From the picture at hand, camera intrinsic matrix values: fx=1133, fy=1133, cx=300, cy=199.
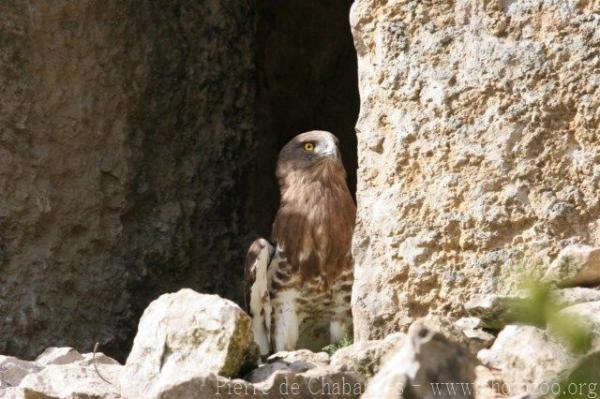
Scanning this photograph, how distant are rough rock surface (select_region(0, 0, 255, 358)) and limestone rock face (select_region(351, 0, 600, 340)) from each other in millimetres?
2132

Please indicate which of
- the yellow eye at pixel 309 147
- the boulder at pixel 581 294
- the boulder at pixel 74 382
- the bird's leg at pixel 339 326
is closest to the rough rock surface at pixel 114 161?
the yellow eye at pixel 309 147

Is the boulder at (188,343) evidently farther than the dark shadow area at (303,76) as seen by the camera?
No

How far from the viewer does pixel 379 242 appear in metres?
5.00

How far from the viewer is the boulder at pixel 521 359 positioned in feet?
12.5

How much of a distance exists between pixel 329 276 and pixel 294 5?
10.0 ft

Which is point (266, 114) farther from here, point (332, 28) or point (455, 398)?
point (455, 398)

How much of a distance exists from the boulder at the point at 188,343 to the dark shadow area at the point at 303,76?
3.51 meters

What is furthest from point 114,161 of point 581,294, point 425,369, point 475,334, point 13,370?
point 425,369

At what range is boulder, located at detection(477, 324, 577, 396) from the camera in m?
3.81

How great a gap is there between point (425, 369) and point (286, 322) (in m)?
3.34

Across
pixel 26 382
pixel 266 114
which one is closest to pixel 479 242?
pixel 26 382

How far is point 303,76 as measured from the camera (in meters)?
8.45

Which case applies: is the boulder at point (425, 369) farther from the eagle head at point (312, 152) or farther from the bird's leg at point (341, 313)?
the eagle head at point (312, 152)

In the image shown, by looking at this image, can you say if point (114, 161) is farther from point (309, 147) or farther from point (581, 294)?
point (581, 294)
